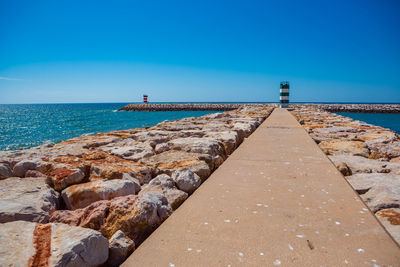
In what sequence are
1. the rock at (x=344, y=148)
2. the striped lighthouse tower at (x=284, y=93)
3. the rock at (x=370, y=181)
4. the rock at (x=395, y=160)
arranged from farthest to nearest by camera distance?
1. the striped lighthouse tower at (x=284, y=93)
2. the rock at (x=344, y=148)
3. the rock at (x=395, y=160)
4. the rock at (x=370, y=181)

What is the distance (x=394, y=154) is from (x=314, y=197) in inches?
77.7

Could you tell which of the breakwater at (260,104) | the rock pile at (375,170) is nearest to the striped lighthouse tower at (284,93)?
the breakwater at (260,104)

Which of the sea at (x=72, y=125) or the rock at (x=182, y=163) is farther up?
the rock at (x=182, y=163)

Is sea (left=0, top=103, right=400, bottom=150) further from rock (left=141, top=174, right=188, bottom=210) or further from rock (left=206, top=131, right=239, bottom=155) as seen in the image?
rock (left=141, top=174, right=188, bottom=210)

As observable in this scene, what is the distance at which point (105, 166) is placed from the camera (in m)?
2.31

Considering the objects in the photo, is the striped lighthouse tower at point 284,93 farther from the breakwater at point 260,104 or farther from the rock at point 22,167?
the rock at point 22,167

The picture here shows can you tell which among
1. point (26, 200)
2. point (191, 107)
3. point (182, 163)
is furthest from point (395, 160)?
point (191, 107)

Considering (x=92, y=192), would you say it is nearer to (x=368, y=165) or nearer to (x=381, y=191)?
(x=381, y=191)

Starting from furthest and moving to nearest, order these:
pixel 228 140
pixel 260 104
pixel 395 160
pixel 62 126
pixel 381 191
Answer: pixel 260 104 < pixel 62 126 < pixel 228 140 < pixel 395 160 < pixel 381 191

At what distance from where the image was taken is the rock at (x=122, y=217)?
4.89 feet

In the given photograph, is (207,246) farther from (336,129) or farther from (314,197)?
(336,129)

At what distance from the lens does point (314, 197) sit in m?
2.05

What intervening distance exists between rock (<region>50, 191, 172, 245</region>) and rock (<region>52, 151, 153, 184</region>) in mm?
521

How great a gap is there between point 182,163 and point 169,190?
1.91 feet
